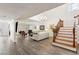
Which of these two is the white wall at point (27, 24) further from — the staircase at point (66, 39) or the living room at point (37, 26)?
the staircase at point (66, 39)

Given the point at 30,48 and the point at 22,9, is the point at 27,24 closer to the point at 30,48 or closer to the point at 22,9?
the point at 22,9

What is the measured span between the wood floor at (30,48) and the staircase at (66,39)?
0.08 m

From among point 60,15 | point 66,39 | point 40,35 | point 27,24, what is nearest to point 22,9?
point 27,24

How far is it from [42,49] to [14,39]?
1.81 feet

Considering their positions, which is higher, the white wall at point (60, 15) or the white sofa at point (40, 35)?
the white wall at point (60, 15)

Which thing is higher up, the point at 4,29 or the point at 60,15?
the point at 60,15

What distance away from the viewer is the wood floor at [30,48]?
2.03m

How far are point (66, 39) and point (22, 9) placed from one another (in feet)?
3.18

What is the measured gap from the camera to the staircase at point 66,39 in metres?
2.01

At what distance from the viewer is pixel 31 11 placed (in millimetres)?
2115

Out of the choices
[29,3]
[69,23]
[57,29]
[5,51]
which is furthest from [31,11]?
[5,51]

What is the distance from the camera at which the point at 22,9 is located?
2.05 metres

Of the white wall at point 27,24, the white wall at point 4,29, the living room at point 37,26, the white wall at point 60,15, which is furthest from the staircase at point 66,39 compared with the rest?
the white wall at point 4,29

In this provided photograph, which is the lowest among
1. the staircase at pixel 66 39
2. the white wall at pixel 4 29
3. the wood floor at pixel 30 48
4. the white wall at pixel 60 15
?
the wood floor at pixel 30 48
